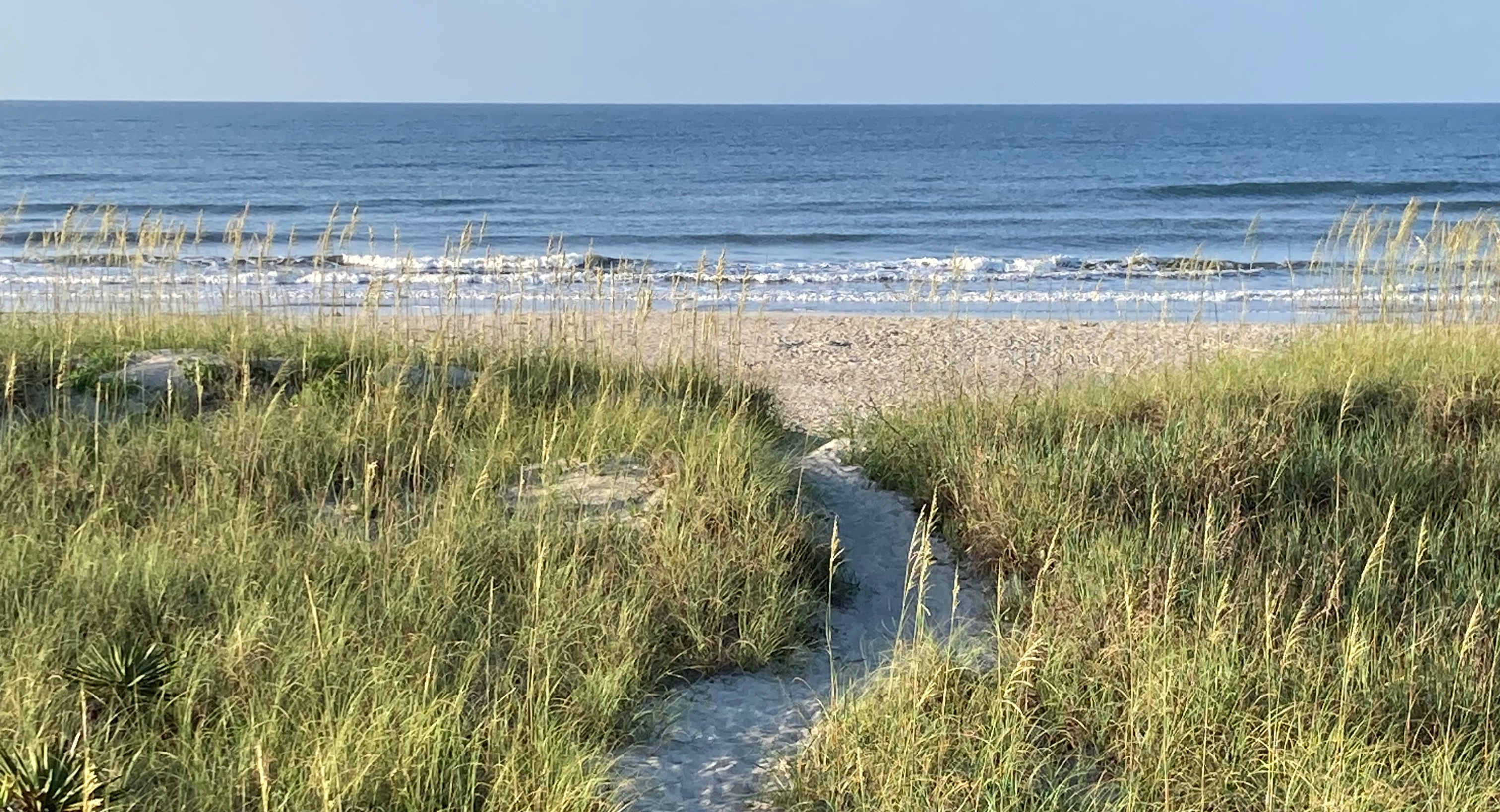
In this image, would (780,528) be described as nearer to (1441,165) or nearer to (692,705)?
(692,705)

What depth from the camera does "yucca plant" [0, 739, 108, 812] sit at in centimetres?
271

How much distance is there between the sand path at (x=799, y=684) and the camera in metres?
3.54

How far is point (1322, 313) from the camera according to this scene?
15836 mm

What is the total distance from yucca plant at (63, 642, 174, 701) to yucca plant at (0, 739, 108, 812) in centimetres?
60

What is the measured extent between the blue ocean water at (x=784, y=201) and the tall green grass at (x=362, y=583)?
102 inches

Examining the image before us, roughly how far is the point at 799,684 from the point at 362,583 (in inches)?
60.4

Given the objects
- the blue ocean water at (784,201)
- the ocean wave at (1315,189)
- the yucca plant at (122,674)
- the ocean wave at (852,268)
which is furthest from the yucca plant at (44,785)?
the ocean wave at (1315,189)

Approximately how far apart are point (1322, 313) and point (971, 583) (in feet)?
41.9

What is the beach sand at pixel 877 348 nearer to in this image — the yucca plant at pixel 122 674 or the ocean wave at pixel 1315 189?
the yucca plant at pixel 122 674

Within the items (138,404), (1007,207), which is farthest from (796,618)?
(1007,207)

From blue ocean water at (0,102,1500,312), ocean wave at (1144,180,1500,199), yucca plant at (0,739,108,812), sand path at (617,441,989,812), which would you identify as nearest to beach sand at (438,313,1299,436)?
blue ocean water at (0,102,1500,312)

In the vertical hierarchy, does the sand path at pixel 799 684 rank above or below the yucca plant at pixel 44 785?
below

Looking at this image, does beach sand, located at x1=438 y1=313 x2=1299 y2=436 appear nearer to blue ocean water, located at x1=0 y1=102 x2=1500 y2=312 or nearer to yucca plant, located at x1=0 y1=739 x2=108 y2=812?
blue ocean water, located at x1=0 y1=102 x2=1500 y2=312

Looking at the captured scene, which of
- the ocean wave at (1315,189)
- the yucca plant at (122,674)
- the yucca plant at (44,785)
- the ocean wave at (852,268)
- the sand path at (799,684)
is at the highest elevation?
the ocean wave at (1315,189)
